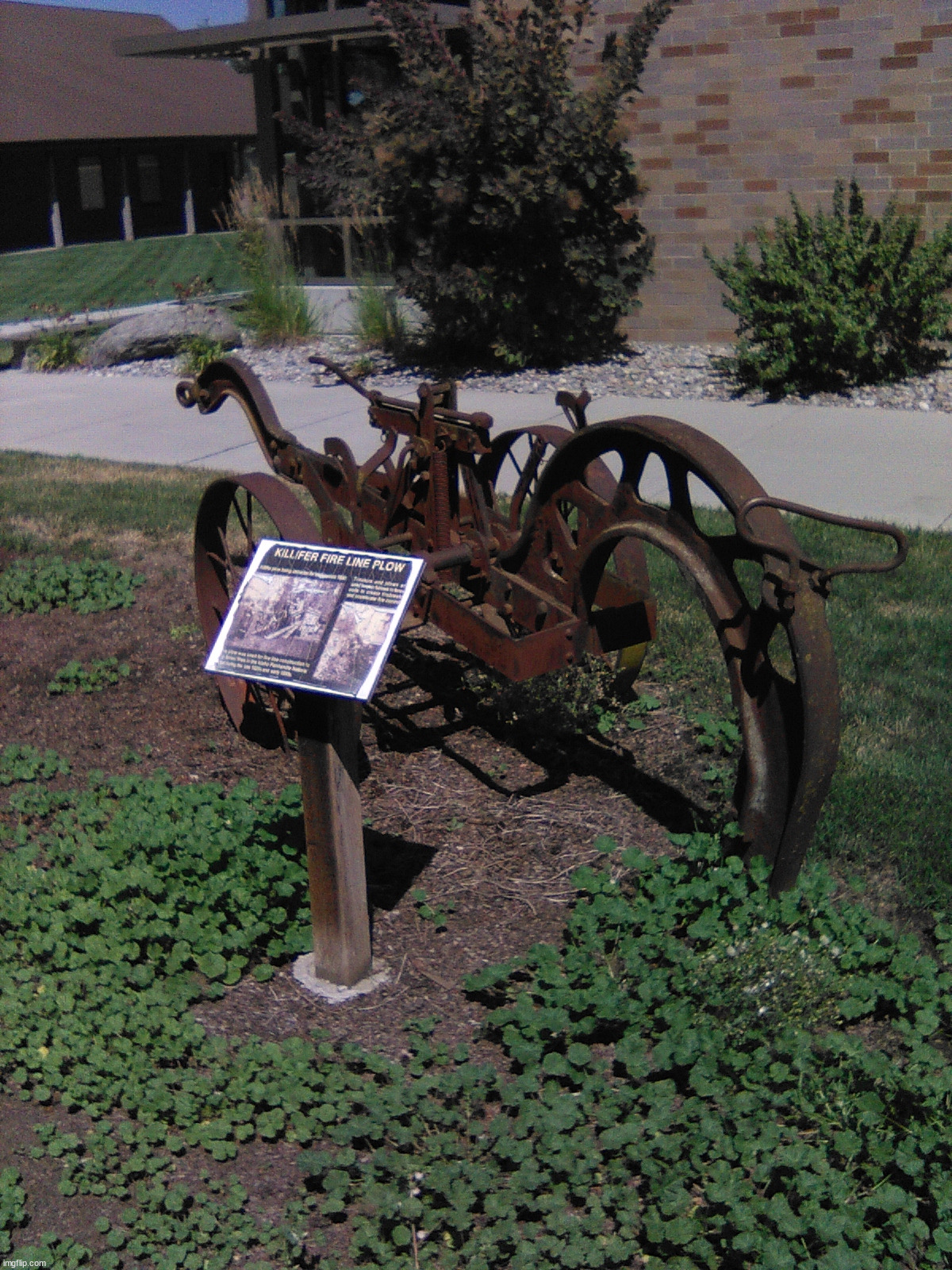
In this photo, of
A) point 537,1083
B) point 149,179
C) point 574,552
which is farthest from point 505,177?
point 149,179

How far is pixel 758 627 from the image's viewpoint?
2871mm

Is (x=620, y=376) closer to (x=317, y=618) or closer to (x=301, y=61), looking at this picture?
(x=317, y=618)

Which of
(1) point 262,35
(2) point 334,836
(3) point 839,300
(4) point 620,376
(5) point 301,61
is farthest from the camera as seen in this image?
(5) point 301,61

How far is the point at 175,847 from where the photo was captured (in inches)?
139

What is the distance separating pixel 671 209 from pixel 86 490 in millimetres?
6279

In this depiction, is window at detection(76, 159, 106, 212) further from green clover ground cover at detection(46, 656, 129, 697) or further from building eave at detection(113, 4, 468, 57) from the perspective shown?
green clover ground cover at detection(46, 656, 129, 697)

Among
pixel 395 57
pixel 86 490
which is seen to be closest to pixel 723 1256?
pixel 86 490

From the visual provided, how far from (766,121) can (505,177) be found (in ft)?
8.39

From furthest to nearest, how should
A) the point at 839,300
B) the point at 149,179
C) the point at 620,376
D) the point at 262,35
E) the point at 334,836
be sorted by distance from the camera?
1. the point at 149,179
2. the point at 262,35
3. the point at 620,376
4. the point at 839,300
5. the point at 334,836

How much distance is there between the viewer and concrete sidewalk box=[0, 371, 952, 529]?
6887 millimetres

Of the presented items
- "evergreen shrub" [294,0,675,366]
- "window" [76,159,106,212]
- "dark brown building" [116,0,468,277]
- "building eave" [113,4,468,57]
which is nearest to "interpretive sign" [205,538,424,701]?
"evergreen shrub" [294,0,675,366]

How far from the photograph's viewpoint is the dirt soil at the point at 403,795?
2.98m

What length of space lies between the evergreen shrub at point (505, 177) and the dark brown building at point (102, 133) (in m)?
25.1

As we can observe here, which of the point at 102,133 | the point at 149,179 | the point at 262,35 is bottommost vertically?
the point at 149,179
